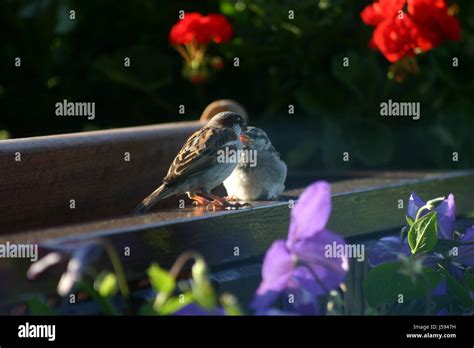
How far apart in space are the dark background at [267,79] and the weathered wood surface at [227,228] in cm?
139

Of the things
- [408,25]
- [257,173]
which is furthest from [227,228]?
[408,25]

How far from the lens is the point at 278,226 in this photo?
2.42m

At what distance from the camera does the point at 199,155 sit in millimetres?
2457

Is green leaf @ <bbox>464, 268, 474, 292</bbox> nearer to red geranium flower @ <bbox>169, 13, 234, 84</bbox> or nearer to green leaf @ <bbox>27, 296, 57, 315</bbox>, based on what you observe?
green leaf @ <bbox>27, 296, 57, 315</bbox>

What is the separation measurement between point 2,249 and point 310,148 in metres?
2.99

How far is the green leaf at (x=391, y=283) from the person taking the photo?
149 cm

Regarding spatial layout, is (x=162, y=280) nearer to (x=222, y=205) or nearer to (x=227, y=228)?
(x=227, y=228)

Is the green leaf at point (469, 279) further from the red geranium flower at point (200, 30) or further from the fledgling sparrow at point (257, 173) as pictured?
the red geranium flower at point (200, 30)

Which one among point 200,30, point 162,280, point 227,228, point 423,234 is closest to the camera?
point 162,280

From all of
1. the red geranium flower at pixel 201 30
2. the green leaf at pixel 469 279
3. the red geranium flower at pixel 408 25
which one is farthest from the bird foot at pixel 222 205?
the red geranium flower at pixel 201 30

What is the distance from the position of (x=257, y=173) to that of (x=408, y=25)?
4.02 feet
